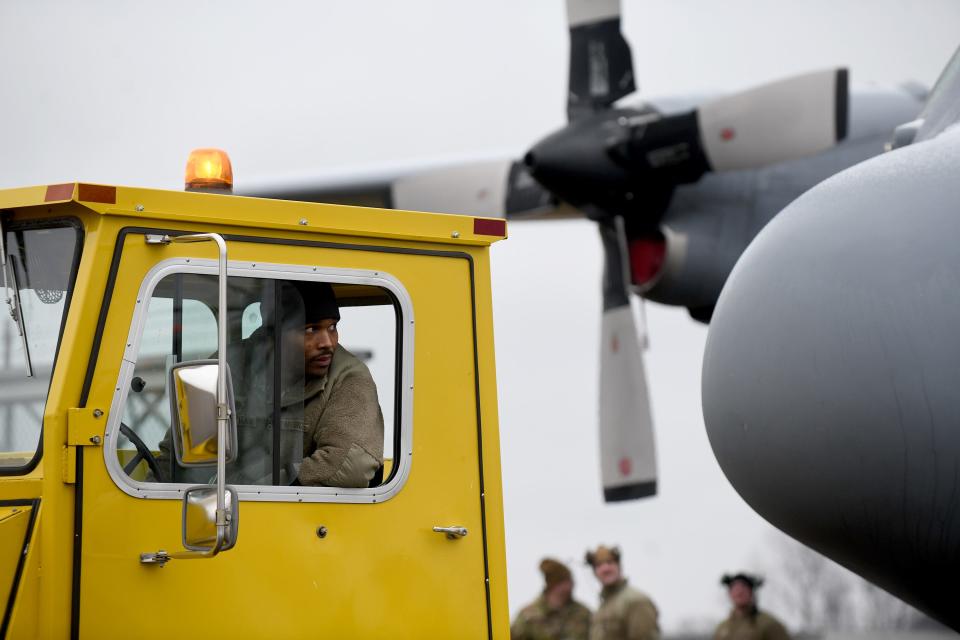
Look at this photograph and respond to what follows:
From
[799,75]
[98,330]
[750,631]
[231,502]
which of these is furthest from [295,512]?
[799,75]

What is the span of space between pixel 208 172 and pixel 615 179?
7640 millimetres

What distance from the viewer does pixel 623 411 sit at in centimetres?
1164

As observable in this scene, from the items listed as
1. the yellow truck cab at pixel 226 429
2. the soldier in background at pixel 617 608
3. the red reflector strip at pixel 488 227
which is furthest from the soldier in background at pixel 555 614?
the red reflector strip at pixel 488 227

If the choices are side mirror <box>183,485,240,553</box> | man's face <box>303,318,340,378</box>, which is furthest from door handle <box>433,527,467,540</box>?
side mirror <box>183,485,240,553</box>

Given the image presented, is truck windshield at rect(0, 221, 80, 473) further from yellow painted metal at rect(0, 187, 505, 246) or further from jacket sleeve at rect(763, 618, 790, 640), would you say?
jacket sleeve at rect(763, 618, 790, 640)

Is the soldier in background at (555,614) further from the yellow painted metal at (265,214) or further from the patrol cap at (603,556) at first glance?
the yellow painted metal at (265,214)

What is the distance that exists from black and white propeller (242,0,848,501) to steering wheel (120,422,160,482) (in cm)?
753

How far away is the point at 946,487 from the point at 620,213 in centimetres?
879

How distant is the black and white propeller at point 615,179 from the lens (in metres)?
10.5

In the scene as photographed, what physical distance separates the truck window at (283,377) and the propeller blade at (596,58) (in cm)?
808

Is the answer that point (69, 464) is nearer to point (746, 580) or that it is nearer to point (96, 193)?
point (96, 193)

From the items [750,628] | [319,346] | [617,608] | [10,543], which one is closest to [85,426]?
[10,543]

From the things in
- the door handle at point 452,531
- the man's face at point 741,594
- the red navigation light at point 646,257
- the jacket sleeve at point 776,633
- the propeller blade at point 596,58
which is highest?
the propeller blade at point 596,58

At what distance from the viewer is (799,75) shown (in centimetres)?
972
